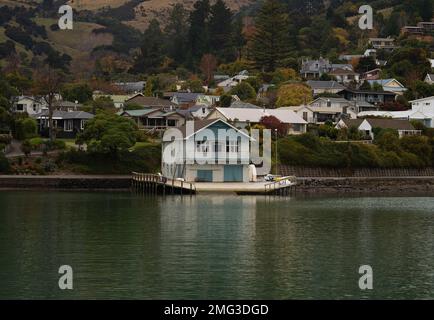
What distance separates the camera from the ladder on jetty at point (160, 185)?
2421 inches

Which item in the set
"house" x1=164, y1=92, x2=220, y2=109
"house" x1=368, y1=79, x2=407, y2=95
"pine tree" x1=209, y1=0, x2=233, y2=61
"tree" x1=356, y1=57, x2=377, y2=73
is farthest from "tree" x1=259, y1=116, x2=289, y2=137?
"pine tree" x1=209, y1=0, x2=233, y2=61

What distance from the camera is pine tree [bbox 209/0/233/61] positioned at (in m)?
132

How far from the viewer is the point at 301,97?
93625 millimetres

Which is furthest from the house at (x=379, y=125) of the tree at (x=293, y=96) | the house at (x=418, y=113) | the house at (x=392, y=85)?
the house at (x=392, y=85)

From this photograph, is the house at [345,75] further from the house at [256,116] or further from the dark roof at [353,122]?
the house at [256,116]

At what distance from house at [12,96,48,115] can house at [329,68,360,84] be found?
1418 inches

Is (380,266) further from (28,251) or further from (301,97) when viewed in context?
(301,97)

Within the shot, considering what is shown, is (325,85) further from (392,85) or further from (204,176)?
(204,176)

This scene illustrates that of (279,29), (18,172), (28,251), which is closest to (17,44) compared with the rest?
(279,29)

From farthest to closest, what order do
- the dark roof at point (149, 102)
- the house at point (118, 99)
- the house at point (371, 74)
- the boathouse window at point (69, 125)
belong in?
the house at point (371, 74) → the house at point (118, 99) → the dark roof at point (149, 102) → the boathouse window at point (69, 125)

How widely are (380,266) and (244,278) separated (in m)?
4.88

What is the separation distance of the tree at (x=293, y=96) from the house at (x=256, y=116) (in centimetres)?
884

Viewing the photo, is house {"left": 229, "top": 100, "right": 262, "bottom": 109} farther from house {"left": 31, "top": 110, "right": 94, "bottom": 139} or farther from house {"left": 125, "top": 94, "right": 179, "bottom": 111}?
house {"left": 31, "top": 110, "right": 94, "bottom": 139}

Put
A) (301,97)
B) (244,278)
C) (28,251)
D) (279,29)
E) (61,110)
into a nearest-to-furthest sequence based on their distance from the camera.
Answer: (244,278), (28,251), (61,110), (301,97), (279,29)
